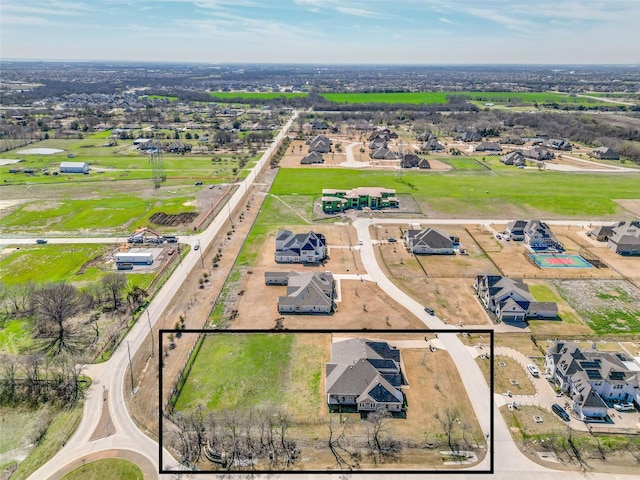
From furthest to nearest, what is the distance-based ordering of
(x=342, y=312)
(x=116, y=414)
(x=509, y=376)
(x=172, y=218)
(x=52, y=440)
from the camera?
(x=172, y=218)
(x=342, y=312)
(x=509, y=376)
(x=116, y=414)
(x=52, y=440)

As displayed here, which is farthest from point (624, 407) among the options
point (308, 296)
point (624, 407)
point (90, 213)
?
point (90, 213)

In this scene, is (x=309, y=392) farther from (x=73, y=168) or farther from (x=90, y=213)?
(x=73, y=168)

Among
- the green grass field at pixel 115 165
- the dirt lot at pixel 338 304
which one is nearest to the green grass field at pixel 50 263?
the dirt lot at pixel 338 304

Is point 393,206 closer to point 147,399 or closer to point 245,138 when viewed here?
point 147,399

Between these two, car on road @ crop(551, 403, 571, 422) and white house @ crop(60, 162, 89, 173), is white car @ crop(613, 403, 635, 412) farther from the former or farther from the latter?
white house @ crop(60, 162, 89, 173)

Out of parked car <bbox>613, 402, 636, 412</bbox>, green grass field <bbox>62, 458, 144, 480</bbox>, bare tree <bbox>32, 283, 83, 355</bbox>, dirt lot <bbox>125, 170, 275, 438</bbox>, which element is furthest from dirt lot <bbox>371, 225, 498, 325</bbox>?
bare tree <bbox>32, 283, 83, 355</bbox>

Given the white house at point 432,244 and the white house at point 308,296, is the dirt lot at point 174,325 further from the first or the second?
the white house at point 432,244
